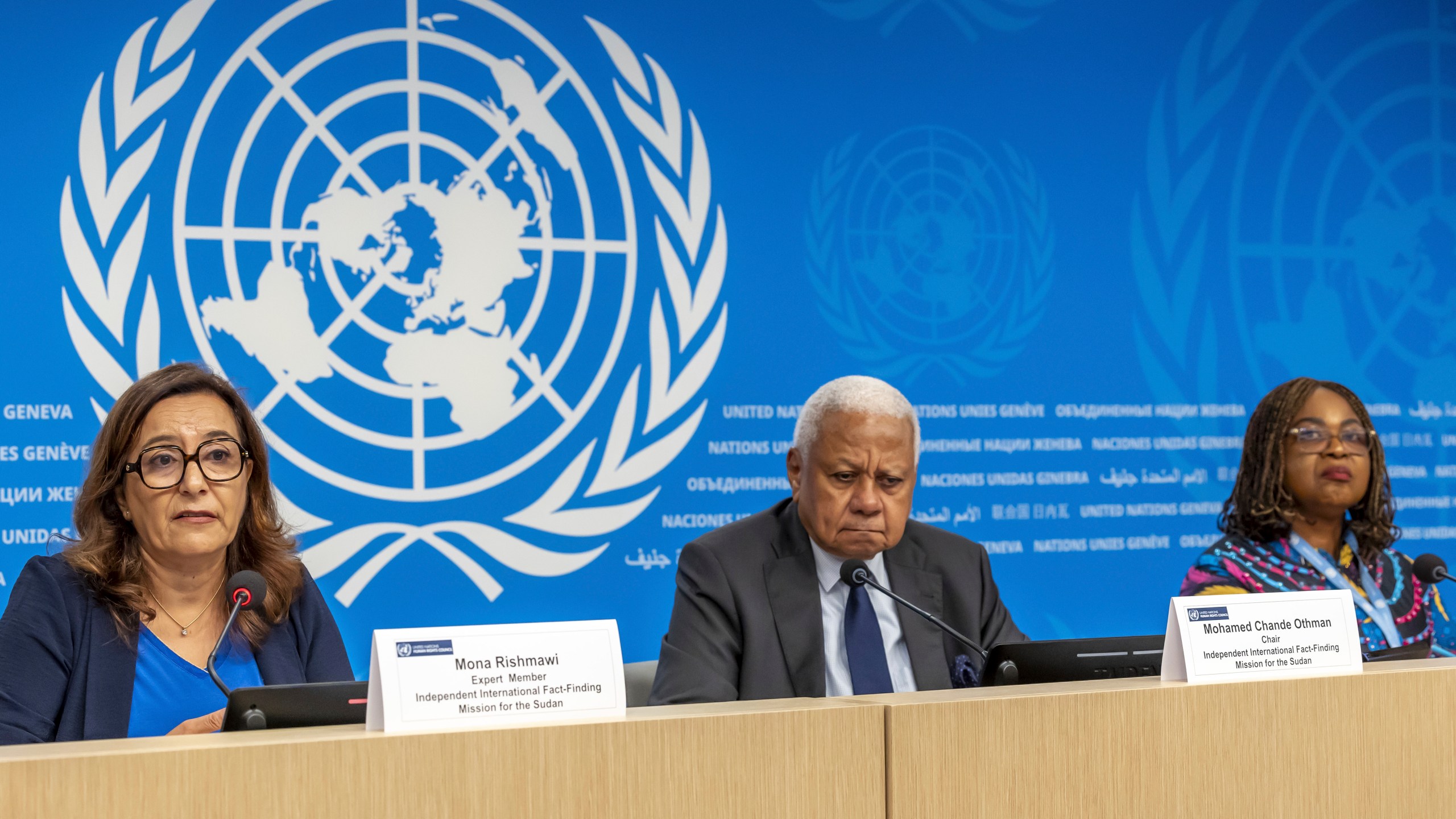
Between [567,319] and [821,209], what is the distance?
2.74 feet

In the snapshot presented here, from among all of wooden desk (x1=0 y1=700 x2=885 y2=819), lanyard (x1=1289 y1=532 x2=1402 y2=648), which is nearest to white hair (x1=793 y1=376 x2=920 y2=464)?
lanyard (x1=1289 y1=532 x2=1402 y2=648)

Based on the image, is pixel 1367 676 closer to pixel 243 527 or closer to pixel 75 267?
pixel 243 527

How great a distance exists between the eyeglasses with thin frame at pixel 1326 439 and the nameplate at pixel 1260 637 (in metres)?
1.67

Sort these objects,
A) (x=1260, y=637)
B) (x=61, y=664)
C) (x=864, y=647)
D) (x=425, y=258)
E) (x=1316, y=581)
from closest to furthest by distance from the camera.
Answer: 1. (x=1260, y=637)
2. (x=61, y=664)
3. (x=864, y=647)
4. (x=1316, y=581)
5. (x=425, y=258)

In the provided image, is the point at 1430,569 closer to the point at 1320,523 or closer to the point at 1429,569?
the point at 1429,569

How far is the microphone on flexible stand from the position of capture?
6.53 feet

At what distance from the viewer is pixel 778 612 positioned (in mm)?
2203

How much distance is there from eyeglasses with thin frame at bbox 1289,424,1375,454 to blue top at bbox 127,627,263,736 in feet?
7.84

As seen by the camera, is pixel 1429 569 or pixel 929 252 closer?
pixel 1429 569

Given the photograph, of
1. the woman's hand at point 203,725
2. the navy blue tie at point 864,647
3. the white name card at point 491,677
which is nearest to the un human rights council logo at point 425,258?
the navy blue tie at point 864,647

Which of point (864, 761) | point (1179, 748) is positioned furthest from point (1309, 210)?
point (864, 761)

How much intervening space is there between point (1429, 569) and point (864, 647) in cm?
98

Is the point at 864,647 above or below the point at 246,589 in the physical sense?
below

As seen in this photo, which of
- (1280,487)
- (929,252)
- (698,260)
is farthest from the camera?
(929,252)
